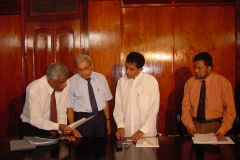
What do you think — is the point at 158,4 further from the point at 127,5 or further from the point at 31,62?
the point at 31,62

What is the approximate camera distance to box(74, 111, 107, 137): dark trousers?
10.0 ft

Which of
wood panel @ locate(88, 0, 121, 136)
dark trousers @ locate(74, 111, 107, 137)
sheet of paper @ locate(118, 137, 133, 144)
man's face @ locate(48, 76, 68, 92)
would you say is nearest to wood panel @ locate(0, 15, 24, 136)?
wood panel @ locate(88, 0, 121, 136)

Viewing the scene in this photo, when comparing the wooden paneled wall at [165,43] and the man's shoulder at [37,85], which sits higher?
the wooden paneled wall at [165,43]

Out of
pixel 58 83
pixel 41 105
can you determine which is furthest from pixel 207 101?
pixel 41 105

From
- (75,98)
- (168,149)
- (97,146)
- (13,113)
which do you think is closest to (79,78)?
(75,98)

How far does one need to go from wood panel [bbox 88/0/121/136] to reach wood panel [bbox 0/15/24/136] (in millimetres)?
1234

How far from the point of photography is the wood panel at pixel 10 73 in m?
4.16

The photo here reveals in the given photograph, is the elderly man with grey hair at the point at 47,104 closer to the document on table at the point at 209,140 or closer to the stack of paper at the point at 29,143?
the stack of paper at the point at 29,143

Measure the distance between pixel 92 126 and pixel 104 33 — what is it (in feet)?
4.74

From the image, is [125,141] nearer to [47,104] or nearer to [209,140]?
[209,140]

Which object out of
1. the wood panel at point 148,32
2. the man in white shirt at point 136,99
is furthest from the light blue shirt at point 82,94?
the wood panel at point 148,32

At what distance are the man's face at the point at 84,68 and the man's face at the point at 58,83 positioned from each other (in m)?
0.41

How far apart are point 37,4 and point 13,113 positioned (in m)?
1.80

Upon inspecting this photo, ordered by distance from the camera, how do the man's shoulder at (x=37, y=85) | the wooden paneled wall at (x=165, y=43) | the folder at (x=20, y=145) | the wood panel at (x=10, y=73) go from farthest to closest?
the wood panel at (x=10, y=73) < the wooden paneled wall at (x=165, y=43) < the man's shoulder at (x=37, y=85) < the folder at (x=20, y=145)
